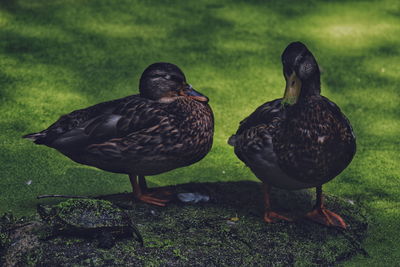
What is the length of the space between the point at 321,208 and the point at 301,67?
0.93 metres

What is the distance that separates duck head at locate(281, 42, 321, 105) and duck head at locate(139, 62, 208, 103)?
2.02 feet

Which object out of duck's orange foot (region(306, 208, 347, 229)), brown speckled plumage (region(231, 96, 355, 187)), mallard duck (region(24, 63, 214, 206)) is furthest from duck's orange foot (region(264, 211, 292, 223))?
mallard duck (region(24, 63, 214, 206))

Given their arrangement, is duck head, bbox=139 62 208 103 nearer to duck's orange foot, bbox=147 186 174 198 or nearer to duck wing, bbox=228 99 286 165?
duck wing, bbox=228 99 286 165

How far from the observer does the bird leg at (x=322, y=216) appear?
3854 millimetres

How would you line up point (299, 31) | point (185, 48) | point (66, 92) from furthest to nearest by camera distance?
point (299, 31) < point (185, 48) < point (66, 92)

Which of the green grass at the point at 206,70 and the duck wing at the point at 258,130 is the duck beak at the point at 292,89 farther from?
the green grass at the point at 206,70

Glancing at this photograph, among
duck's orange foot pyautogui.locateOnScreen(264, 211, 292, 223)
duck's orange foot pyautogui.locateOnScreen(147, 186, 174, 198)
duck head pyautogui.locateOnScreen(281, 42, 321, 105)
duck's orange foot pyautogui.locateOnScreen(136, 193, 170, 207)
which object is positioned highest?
duck head pyautogui.locateOnScreen(281, 42, 321, 105)

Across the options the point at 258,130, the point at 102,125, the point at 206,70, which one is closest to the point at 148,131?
the point at 102,125

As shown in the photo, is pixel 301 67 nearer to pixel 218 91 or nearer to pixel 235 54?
pixel 218 91

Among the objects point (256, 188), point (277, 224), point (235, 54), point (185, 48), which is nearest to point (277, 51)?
point (235, 54)

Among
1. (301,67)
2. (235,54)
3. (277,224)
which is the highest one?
(301,67)

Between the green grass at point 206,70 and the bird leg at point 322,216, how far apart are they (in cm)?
21

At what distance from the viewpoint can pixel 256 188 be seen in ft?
14.1

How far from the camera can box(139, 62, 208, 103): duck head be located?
371cm
